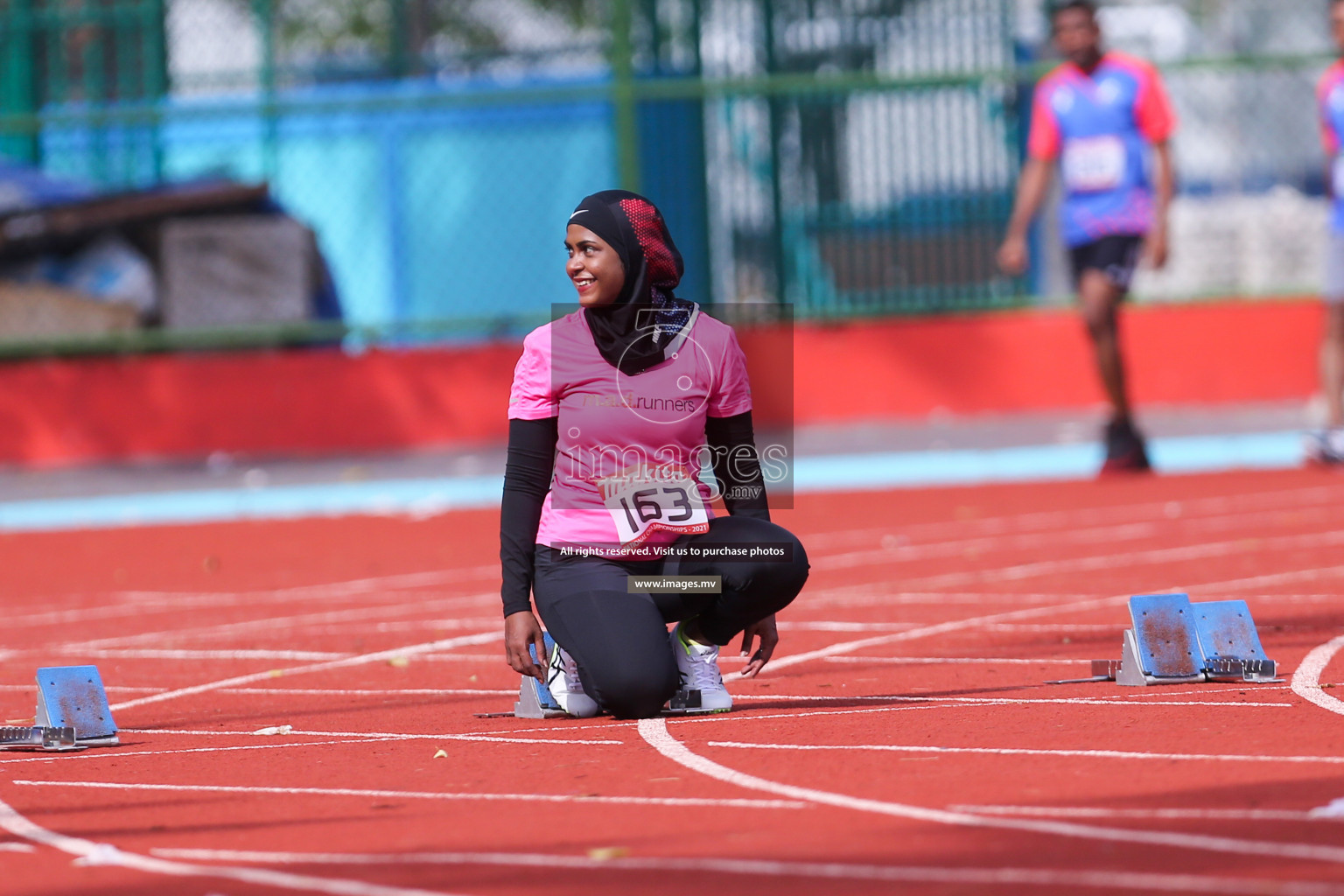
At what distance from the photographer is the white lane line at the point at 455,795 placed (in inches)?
178

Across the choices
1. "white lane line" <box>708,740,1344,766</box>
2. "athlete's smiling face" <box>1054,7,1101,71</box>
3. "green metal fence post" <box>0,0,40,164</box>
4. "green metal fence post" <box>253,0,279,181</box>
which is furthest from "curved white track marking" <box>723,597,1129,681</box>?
"green metal fence post" <box>0,0,40,164</box>

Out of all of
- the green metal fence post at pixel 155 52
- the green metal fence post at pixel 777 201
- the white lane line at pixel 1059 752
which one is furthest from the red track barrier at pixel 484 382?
the white lane line at pixel 1059 752

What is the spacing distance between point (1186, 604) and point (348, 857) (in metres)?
2.87

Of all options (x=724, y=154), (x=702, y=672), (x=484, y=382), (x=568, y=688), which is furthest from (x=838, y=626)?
(x=724, y=154)

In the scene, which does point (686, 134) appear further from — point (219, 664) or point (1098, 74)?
point (219, 664)

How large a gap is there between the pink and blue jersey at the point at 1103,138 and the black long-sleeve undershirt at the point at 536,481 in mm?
6926

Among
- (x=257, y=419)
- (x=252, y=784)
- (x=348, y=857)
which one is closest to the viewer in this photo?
(x=348, y=857)

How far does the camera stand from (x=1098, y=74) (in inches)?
502

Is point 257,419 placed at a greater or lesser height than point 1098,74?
lesser

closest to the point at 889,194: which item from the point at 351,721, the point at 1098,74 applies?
the point at 1098,74

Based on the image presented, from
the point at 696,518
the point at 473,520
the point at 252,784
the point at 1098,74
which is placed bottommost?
the point at 473,520

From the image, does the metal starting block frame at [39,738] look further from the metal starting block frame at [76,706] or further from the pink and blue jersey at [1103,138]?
the pink and blue jersey at [1103,138]

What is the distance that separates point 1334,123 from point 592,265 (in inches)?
313

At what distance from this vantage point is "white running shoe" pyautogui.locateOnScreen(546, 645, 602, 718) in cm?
602
